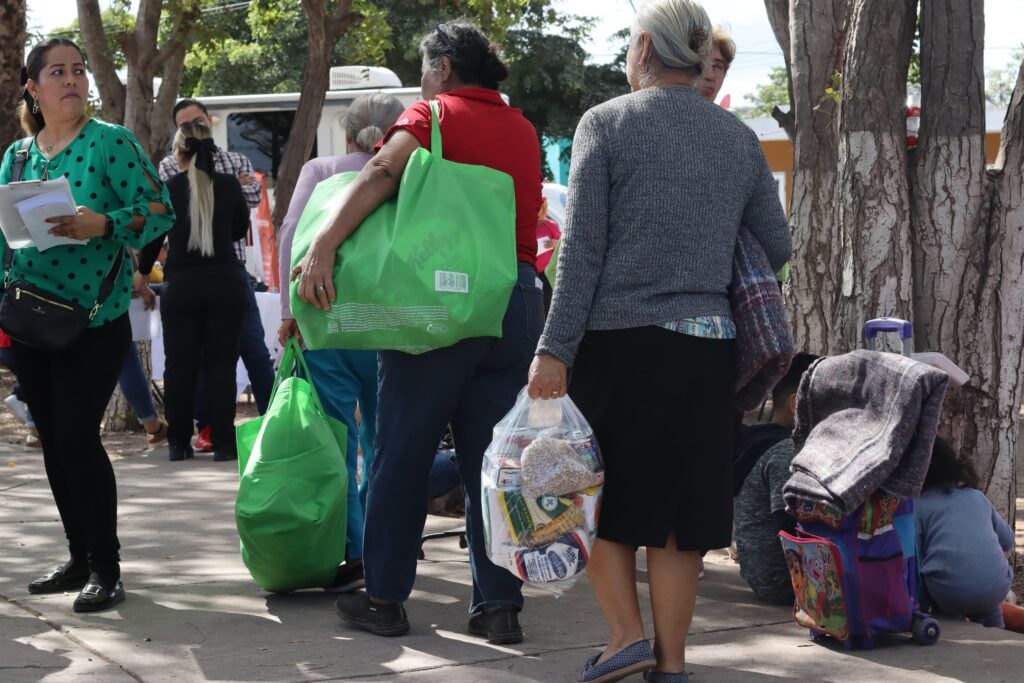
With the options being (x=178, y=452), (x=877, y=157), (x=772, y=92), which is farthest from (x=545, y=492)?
(x=772, y=92)

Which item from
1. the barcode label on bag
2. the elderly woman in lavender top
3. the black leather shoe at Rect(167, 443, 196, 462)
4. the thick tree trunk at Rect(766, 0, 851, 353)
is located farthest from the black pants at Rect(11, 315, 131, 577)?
the black leather shoe at Rect(167, 443, 196, 462)

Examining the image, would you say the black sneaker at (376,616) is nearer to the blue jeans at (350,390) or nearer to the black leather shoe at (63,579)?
the blue jeans at (350,390)

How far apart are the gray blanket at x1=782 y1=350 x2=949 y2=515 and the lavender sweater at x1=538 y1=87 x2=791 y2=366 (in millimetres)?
769

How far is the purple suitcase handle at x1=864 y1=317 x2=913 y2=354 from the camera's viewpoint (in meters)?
4.78

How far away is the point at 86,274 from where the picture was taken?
4727mm

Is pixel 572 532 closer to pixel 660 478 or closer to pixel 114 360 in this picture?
pixel 660 478

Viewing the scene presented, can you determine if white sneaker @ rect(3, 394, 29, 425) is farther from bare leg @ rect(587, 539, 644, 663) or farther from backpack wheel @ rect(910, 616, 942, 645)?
backpack wheel @ rect(910, 616, 942, 645)

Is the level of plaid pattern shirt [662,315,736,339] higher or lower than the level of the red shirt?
lower

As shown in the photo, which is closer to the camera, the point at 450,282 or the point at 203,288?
→ the point at 450,282

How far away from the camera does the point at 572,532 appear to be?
3.76m

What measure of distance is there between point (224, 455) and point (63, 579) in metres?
3.26

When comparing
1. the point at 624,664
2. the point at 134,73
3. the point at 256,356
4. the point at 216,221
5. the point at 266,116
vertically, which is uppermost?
the point at 266,116

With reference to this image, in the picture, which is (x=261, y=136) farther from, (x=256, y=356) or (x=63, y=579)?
(x=63, y=579)

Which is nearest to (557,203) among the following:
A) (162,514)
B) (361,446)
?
(162,514)
